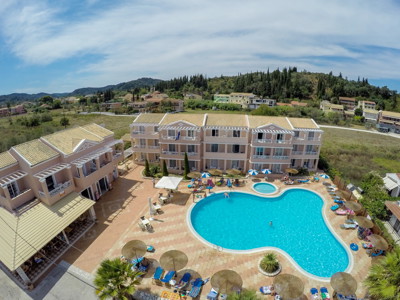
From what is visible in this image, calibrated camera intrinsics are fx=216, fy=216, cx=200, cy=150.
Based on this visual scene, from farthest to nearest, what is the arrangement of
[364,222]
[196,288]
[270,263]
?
[364,222] < [270,263] < [196,288]

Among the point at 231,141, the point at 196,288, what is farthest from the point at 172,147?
the point at 196,288

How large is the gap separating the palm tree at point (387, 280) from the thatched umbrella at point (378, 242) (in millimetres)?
7020

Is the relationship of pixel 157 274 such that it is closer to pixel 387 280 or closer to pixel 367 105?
pixel 387 280

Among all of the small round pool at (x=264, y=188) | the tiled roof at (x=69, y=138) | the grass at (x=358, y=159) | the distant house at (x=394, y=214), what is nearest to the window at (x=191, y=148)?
the small round pool at (x=264, y=188)

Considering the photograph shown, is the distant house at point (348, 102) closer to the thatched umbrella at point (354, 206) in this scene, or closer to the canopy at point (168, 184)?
the thatched umbrella at point (354, 206)

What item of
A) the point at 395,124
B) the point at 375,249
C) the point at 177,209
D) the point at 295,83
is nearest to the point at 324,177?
the point at 375,249

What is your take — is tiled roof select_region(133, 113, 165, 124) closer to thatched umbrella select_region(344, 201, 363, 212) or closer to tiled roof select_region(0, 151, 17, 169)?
tiled roof select_region(0, 151, 17, 169)

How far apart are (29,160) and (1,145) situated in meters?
36.4

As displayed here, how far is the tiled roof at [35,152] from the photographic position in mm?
23031

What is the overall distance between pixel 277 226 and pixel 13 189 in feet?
97.3

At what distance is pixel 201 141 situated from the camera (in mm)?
37875

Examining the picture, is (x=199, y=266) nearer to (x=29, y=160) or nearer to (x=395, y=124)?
(x=29, y=160)

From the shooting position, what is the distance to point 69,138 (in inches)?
1116

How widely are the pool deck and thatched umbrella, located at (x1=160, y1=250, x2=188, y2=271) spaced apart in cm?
227
